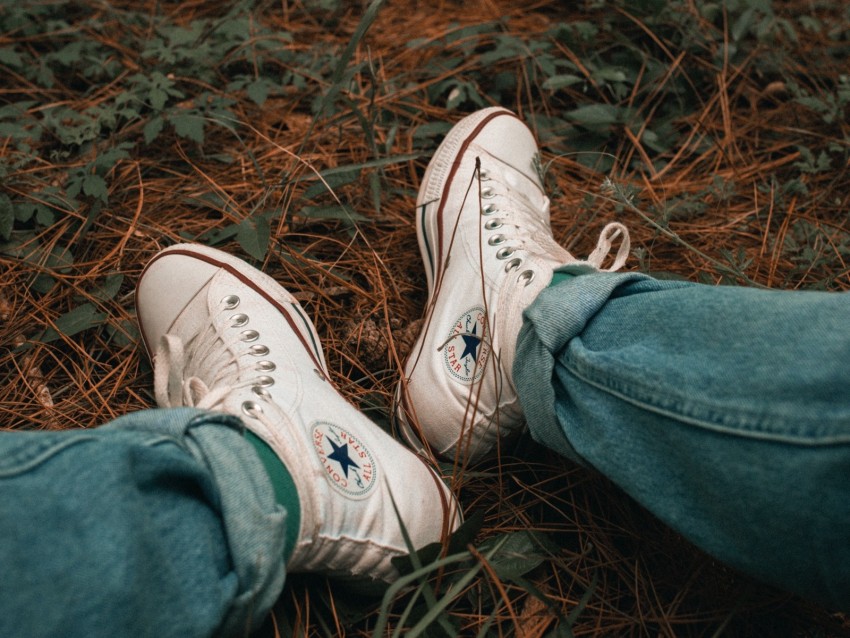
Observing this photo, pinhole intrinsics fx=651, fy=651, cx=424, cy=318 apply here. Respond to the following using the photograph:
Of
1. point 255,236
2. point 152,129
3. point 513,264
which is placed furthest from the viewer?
point 152,129

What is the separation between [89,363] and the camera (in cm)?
126

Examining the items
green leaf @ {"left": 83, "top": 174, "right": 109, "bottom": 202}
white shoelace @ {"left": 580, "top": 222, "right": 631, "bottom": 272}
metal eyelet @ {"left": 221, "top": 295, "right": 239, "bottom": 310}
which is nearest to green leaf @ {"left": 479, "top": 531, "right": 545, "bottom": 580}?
white shoelace @ {"left": 580, "top": 222, "right": 631, "bottom": 272}

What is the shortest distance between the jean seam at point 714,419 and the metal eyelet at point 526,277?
273mm

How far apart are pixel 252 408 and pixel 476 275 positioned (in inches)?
20.2

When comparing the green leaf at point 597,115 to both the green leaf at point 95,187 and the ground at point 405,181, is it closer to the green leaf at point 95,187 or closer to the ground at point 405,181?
the ground at point 405,181

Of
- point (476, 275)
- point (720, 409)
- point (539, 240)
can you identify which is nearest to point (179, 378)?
point (476, 275)

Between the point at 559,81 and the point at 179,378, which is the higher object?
the point at 559,81

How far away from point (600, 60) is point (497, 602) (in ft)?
4.47

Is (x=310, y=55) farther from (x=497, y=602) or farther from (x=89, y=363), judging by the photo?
(x=497, y=602)

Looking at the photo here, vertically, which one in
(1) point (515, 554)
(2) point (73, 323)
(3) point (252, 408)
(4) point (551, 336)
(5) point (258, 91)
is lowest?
(1) point (515, 554)

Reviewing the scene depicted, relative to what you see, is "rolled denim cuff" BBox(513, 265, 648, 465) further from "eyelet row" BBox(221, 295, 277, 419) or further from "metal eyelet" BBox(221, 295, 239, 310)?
"metal eyelet" BBox(221, 295, 239, 310)

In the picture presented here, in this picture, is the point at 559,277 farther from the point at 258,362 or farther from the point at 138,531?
the point at 138,531

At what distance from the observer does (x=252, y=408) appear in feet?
2.92

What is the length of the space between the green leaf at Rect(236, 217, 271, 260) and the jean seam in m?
0.72
